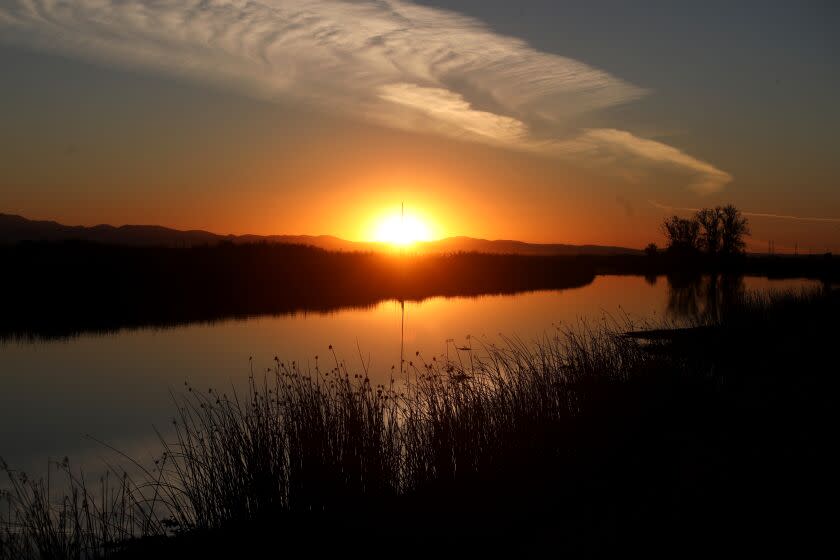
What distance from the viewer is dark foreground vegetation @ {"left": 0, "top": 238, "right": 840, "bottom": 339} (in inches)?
1164

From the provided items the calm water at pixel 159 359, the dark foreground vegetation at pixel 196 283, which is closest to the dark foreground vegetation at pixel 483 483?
the calm water at pixel 159 359

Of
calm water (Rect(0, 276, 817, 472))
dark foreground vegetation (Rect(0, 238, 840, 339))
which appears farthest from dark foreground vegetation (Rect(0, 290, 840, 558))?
dark foreground vegetation (Rect(0, 238, 840, 339))

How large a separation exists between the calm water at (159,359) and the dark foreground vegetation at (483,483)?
10.2 feet

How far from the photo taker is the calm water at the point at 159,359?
12633mm

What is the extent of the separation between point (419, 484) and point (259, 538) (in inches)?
75.8

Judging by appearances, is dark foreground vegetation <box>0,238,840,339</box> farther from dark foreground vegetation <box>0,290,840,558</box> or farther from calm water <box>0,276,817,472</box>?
dark foreground vegetation <box>0,290,840,558</box>

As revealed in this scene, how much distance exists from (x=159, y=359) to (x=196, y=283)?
65.3ft

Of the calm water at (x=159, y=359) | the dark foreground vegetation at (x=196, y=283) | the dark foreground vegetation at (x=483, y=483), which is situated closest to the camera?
the dark foreground vegetation at (x=483, y=483)

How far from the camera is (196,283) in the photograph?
3928 cm

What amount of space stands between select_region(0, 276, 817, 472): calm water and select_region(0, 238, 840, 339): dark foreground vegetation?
322cm

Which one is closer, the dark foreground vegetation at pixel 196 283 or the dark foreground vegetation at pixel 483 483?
the dark foreground vegetation at pixel 483 483

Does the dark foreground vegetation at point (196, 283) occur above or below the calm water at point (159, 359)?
above

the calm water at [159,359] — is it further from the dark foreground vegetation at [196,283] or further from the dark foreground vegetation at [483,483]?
the dark foreground vegetation at [196,283]

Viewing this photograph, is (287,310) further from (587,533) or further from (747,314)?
(587,533)
